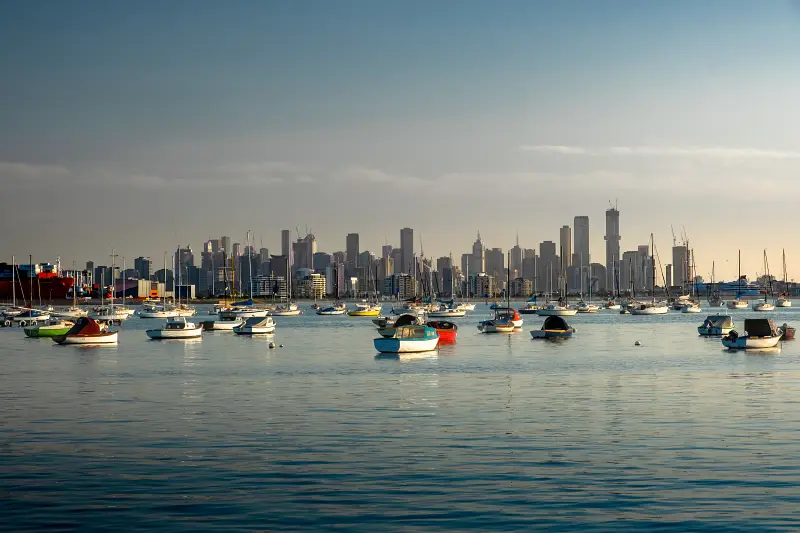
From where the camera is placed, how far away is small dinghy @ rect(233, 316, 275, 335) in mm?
145625

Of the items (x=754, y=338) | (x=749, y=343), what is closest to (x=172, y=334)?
(x=749, y=343)

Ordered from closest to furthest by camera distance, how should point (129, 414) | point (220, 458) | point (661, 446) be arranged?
point (220, 458), point (661, 446), point (129, 414)

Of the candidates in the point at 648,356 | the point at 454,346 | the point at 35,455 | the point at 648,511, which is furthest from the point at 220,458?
the point at 454,346

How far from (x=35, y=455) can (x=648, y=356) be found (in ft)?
228

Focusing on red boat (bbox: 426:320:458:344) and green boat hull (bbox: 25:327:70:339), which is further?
green boat hull (bbox: 25:327:70:339)

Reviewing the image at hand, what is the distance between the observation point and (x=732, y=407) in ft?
167

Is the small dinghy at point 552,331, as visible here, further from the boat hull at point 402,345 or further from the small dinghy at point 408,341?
the boat hull at point 402,345

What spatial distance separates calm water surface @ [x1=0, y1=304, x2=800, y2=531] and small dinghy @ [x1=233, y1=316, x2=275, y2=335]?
67.6m

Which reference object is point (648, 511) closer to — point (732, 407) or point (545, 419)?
point (545, 419)

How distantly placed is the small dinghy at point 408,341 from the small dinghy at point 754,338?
28678mm

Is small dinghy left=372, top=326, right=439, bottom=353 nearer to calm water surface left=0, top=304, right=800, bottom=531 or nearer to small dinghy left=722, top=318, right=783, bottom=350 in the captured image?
calm water surface left=0, top=304, right=800, bottom=531

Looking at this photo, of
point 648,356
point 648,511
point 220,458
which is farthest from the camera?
point 648,356

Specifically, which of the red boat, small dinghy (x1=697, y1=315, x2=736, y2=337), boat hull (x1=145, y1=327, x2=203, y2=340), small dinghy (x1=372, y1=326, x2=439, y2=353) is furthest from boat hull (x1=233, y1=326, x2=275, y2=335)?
small dinghy (x1=697, y1=315, x2=736, y2=337)

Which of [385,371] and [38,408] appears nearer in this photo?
[38,408]
